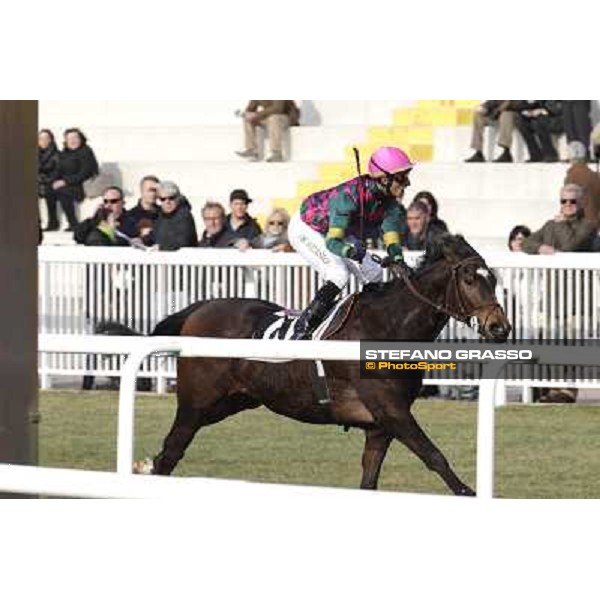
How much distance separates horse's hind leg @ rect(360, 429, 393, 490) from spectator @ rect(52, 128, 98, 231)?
9.49 meters

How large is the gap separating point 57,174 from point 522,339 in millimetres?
5849

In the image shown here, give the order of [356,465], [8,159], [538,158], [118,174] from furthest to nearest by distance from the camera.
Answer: [118,174], [538,158], [356,465], [8,159]

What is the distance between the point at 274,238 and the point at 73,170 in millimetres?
3953

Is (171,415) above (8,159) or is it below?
below

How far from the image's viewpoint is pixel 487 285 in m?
8.57

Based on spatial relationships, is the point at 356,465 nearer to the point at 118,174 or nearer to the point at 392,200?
the point at 392,200

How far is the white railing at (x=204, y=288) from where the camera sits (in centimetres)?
1315

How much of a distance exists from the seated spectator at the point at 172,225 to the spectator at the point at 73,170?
2931 millimetres

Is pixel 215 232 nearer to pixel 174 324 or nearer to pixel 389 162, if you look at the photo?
pixel 174 324

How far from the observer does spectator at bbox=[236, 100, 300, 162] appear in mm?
18359

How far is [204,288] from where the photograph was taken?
1391cm

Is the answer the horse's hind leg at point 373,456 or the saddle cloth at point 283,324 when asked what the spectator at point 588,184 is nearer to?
the saddle cloth at point 283,324

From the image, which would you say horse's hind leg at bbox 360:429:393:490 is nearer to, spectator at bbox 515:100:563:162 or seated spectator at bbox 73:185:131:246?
seated spectator at bbox 73:185:131:246

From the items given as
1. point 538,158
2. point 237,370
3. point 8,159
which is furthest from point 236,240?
point 8,159
